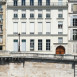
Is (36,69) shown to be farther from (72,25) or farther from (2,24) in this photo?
(2,24)

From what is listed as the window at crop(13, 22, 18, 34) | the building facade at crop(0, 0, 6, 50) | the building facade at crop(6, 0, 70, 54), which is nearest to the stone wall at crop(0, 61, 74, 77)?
the building facade at crop(6, 0, 70, 54)

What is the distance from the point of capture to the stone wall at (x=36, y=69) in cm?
5584

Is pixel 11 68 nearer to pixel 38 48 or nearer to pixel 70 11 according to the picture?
pixel 38 48

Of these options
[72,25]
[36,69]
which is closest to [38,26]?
[72,25]

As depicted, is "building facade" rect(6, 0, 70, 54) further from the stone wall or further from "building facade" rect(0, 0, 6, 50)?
the stone wall

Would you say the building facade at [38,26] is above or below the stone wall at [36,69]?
above

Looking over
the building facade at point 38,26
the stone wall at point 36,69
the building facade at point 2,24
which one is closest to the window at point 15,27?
the building facade at point 38,26

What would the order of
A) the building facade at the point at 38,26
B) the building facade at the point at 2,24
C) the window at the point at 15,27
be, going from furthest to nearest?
the window at the point at 15,27 → the building facade at the point at 2,24 → the building facade at the point at 38,26

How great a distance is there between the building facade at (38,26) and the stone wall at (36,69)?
1204cm

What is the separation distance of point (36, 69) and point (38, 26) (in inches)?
616

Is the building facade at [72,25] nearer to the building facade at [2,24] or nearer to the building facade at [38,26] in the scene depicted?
the building facade at [38,26]

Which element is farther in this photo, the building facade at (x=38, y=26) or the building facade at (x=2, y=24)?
the building facade at (x=2, y=24)

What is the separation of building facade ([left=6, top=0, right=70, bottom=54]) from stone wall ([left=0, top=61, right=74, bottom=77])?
39.5 ft

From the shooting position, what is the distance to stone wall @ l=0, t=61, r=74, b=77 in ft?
183
